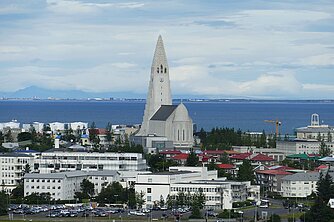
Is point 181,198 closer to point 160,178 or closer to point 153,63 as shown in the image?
point 160,178

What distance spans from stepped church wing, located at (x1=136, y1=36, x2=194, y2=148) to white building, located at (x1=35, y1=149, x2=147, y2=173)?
Answer: 77.2ft

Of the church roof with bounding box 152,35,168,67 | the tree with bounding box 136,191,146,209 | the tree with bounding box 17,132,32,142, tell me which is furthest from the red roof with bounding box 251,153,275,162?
the tree with bounding box 17,132,32,142

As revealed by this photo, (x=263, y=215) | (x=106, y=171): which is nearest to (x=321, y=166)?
(x=106, y=171)

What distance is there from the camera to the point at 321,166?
249 ft

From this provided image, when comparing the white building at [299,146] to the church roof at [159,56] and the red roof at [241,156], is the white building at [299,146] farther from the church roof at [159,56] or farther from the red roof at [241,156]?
the church roof at [159,56]

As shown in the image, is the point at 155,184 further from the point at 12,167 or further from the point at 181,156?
the point at 181,156

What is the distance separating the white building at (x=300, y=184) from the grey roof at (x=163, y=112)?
32226 mm

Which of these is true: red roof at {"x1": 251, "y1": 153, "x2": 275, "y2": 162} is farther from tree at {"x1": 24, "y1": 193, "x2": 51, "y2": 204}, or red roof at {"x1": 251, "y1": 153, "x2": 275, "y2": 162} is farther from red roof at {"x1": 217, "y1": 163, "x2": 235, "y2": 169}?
tree at {"x1": 24, "y1": 193, "x2": 51, "y2": 204}

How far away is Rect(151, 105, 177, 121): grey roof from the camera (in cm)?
9875

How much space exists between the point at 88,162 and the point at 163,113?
28.5 metres

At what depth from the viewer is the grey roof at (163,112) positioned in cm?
9875

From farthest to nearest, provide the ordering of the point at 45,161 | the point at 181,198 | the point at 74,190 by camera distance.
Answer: the point at 45,161 → the point at 74,190 → the point at 181,198

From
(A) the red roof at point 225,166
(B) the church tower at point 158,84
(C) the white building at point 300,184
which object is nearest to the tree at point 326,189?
(C) the white building at point 300,184

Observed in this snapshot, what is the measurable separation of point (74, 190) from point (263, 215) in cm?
1387
